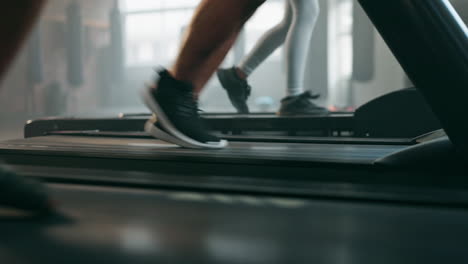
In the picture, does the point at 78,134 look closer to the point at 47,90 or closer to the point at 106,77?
the point at 47,90

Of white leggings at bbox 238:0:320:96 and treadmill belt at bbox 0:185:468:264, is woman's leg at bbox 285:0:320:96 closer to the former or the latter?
white leggings at bbox 238:0:320:96

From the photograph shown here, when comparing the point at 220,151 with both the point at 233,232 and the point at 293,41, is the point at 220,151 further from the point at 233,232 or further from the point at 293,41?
the point at 293,41

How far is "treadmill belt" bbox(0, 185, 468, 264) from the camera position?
562 millimetres

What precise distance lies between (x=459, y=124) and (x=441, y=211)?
23 centimetres

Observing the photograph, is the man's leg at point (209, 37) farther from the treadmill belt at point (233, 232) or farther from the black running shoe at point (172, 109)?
the treadmill belt at point (233, 232)

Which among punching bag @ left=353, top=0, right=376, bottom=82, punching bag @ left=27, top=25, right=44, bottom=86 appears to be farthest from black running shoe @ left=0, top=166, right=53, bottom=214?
punching bag @ left=27, top=25, right=44, bottom=86

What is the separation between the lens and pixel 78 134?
195 centimetres

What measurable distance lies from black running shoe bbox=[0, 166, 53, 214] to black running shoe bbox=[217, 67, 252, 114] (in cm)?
160

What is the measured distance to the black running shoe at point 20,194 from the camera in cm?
67

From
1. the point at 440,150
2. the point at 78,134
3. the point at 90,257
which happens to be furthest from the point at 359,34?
the point at 90,257

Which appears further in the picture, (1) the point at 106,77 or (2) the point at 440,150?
(1) the point at 106,77

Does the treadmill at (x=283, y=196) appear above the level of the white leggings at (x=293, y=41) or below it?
below

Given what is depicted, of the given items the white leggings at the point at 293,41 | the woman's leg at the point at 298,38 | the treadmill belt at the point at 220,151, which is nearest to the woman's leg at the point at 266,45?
the white leggings at the point at 293,41

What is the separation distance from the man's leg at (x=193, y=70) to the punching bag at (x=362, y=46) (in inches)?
110
